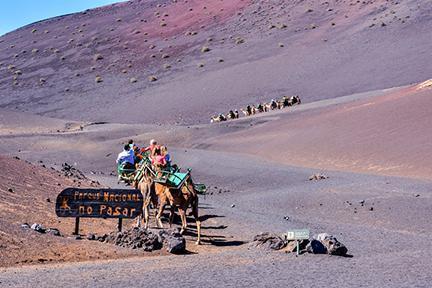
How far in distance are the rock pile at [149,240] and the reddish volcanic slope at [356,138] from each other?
45.9 feet

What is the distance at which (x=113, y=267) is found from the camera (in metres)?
12.4

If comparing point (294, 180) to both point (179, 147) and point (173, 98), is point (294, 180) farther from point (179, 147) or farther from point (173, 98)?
point (173, 98)

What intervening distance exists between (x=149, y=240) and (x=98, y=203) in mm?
1836

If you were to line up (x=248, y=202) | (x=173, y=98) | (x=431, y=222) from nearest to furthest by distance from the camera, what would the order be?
(x=431, y=222) → (x=248, y=202) → (x=173, y=98)

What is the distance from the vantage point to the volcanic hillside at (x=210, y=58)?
64000 mm

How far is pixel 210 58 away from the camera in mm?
79250

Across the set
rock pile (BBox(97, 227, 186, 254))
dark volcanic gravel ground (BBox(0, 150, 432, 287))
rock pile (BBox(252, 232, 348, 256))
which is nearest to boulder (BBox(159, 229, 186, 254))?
rock pile (BBox(97, 227, 186, 254))

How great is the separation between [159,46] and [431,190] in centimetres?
6694

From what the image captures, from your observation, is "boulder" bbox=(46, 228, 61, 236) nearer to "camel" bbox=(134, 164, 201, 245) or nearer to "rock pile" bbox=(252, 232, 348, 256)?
"camel" bbox=(134, 164, 201, 245)

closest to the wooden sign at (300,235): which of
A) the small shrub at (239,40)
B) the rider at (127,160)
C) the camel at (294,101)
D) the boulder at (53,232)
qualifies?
the boulder at (53,232)

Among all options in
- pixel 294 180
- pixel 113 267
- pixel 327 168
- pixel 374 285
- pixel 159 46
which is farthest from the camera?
pixel 159 46

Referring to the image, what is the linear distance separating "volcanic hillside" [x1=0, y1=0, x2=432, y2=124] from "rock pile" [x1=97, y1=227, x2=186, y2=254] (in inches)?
1736

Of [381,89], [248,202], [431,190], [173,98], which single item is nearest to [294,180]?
[248,202]

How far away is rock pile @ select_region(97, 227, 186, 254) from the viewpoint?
1421 centimetres
